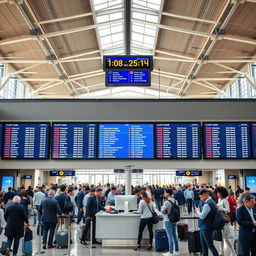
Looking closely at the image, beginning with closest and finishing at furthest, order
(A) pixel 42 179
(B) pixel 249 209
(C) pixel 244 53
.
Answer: (B) pixel 249 209 < (C) pixel 244 53 < (A) pixel 42 179

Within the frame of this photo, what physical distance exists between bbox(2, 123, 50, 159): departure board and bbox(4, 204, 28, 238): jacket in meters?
3.00

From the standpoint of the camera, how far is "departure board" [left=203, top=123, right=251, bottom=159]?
33.1 feet

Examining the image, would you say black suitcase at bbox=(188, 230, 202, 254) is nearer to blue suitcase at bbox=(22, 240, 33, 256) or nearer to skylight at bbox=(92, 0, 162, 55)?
blue suitcase at bbox=(22, 240, 33, 256)

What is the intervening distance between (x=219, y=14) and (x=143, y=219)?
11372mm

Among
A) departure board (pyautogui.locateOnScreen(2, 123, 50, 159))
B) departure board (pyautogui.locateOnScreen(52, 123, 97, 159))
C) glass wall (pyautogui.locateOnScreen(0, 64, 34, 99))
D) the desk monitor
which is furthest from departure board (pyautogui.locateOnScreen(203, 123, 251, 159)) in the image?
glass wall (pyautogui.locateOnScreen(0, 64, 34, 99))

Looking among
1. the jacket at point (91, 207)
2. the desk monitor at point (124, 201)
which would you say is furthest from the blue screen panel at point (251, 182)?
the jacket at point (91, 207)

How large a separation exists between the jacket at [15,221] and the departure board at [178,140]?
429 centimetres

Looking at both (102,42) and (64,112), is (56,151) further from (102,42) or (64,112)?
(102,42)

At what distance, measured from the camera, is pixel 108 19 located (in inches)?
773

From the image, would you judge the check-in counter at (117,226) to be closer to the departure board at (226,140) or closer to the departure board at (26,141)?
the departure board at (26,141)

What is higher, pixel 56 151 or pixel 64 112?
pixel 64 112

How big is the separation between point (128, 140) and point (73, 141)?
1.62 metres

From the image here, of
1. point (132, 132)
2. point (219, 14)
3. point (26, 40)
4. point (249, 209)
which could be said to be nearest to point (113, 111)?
point (132, 132)

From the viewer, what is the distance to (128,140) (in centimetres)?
994
